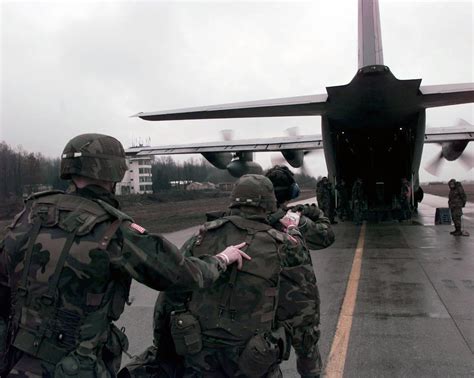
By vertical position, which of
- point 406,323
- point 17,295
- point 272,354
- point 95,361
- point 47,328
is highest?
point 17,295

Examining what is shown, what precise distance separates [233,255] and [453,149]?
17135mm

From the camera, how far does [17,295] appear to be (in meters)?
2.28

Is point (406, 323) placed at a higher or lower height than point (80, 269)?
lower

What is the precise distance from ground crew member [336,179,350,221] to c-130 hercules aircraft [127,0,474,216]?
0.23 m

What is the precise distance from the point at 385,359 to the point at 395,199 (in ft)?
40.7

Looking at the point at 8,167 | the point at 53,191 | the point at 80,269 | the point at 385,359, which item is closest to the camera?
the point at 80,269

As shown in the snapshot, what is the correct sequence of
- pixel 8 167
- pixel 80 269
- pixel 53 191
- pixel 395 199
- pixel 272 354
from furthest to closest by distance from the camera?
pixel 8 167 < pixel 395 199 < pixel 272 354 < pixel 53 191 < pixel 80 269

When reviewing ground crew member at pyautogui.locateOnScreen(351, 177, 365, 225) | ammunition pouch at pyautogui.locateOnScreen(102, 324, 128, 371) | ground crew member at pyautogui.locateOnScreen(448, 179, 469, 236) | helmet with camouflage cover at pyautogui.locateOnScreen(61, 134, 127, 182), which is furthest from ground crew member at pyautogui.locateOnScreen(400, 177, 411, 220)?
ammunition pouch at pyautogui.locateOnScreen(102, 324, 128, 371)

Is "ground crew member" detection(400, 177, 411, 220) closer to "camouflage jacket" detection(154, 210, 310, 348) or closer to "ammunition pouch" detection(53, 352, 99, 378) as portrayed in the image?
"camouflage jacket" detection(154, 210, 310, 348)

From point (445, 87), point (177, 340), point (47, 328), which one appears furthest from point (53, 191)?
point (445, 87)

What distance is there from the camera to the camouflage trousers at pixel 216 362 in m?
2.63

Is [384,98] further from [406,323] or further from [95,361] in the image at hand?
[95,361]

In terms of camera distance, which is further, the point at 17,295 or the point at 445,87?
the point at 445,87

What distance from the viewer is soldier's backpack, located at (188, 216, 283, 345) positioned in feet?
8.63
